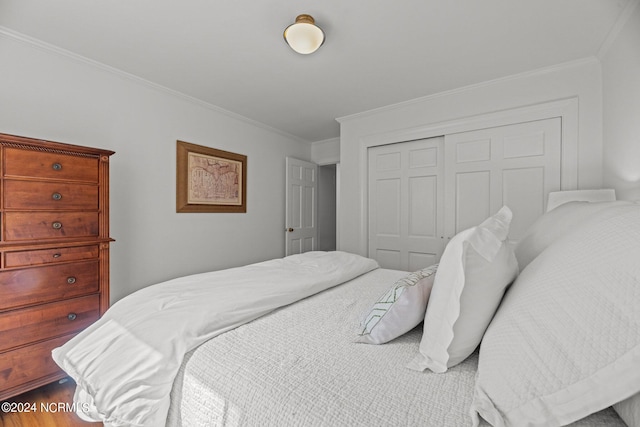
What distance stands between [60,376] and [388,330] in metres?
2.24

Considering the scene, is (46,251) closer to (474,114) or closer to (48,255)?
(48,255)

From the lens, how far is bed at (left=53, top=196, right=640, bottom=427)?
538mm

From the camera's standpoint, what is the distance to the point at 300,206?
14.7 feet

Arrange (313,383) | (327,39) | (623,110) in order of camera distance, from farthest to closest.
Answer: (327,39) < (623,110) < (313,383)

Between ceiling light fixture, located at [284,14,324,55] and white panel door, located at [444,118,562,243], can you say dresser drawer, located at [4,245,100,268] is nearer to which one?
ceiling light fixture, located at [284,14,324,55]

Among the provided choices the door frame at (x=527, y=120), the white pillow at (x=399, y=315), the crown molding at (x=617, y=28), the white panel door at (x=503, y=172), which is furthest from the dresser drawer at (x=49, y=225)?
the crown molding at (x=617, y=28)

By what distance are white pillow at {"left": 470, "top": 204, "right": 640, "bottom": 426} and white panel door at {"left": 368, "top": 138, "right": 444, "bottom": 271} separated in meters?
2.55

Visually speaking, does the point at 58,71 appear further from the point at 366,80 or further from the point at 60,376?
the point at 366,80

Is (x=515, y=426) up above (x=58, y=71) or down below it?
below

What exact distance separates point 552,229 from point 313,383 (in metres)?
1.15

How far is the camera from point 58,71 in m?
2.18

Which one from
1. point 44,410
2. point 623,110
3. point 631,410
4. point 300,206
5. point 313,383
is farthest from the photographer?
point 300,206

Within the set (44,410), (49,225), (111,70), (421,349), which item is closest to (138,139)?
(111,70)

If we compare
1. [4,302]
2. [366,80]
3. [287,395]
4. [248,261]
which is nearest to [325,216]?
[248,261]
